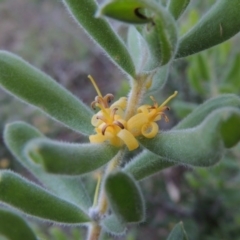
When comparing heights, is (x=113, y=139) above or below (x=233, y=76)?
below

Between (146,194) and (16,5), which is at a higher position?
(16,5)

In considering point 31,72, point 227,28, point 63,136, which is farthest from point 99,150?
point 63,136

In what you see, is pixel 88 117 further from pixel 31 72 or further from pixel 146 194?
pixel 146 194

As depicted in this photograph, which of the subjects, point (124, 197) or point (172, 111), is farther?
point (172, 111)

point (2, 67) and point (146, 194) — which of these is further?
point (146, 194)

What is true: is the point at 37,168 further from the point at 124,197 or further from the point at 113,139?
the point at 124,197

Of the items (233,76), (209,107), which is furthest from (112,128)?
(233,76)
